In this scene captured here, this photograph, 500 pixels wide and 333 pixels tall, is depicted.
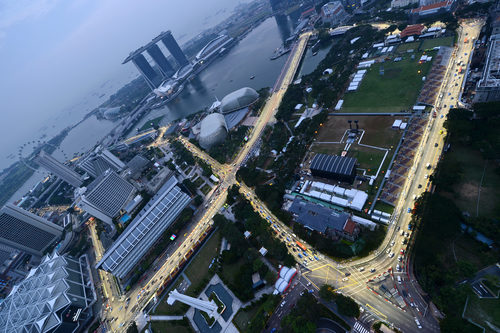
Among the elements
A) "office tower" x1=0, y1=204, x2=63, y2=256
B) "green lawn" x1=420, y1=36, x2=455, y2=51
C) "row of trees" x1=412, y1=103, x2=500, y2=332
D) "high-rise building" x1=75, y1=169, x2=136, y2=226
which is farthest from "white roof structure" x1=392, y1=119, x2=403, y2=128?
"office tower" x1=0, y1=204, x2=63, y2=256

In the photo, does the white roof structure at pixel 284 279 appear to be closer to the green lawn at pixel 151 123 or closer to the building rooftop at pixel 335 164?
the building rooftop at pixel 335 164

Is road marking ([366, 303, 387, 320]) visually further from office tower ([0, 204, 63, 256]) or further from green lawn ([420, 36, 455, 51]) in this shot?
office tower ([0, 204, 63, 256])

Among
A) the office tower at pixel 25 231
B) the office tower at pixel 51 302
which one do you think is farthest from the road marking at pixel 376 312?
the office tower at pixel 25 231

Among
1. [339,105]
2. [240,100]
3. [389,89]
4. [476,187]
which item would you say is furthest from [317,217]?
[240,100]

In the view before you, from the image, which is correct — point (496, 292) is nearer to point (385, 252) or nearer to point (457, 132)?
point (385, 252)

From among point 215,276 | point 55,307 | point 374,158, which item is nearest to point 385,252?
point 374,158
